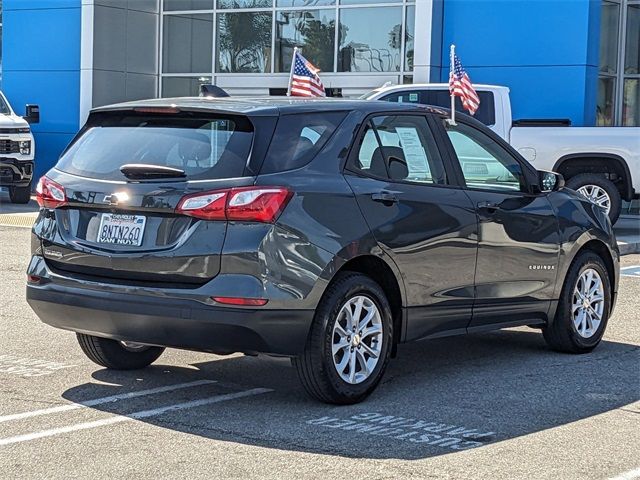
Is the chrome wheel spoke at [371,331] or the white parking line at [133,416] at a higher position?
the chrome wheel spoke at [371,331]

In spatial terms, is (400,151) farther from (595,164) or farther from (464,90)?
(595,164)

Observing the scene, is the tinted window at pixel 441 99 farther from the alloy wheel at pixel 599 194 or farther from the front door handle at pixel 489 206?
the front door handle at pixel 489 206

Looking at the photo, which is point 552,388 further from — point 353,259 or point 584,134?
point 584,134

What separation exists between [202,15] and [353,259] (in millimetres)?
20198

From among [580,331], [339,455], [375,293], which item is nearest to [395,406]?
[375,293]

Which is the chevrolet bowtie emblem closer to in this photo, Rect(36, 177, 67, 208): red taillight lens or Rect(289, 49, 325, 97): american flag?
Rect(36, 177, 67, 208): red taillight lens

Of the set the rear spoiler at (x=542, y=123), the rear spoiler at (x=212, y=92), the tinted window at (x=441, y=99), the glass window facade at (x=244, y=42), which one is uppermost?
the glass window facade at (x=244, y=42)

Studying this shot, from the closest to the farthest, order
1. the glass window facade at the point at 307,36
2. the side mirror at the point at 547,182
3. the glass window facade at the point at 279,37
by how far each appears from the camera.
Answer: the side mirror at the point at 547,182 → the glass window facade at the point at 279,37 → the glass window facade at the point at 307,36

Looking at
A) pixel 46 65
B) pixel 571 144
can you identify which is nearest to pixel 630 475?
pixel 571 144

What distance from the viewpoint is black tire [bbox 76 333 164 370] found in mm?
7516

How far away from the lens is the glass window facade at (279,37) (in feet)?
76.0

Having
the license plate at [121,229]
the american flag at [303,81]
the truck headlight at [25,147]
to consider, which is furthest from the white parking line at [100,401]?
the truck headlight at [25,147]

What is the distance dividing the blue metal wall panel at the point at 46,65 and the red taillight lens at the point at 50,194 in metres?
18.3

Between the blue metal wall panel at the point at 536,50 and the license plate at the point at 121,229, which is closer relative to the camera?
the license plate at the point at 121,229
